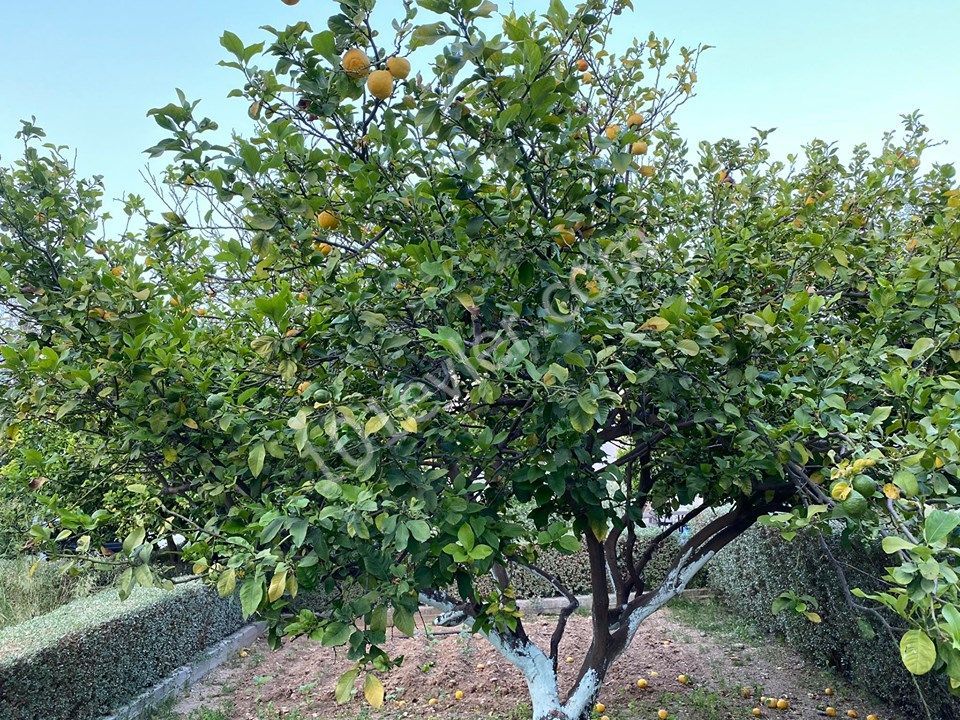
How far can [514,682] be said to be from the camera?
4684 millimetres

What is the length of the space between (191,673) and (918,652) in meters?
5.45

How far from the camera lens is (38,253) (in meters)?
2.61

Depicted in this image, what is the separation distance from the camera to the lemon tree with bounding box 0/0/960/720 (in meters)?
1.70

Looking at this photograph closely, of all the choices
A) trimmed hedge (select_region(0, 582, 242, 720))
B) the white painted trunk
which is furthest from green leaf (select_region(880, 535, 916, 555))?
trimmed hedge (select_region(0, 582, 242, 720))

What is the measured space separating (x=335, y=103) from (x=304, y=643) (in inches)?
215

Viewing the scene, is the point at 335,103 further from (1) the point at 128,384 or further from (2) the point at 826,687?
(2) the point at 826,687

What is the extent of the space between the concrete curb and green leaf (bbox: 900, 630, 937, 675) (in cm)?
466

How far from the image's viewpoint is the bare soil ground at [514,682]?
433cm

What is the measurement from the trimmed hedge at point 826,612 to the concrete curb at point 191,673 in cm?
439

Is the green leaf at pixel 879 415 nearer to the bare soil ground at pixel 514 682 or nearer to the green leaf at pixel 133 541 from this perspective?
the green leaf at pixel 133 541

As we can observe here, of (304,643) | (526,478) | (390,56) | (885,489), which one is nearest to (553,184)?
(390,56)

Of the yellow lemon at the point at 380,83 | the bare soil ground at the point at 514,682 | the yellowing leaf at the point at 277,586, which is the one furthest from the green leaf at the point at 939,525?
the bare soil ground at the point at 514,682

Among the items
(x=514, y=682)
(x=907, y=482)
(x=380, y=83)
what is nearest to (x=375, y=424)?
(x=380, y=83)

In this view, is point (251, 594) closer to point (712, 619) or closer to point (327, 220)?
point (327, 220)
